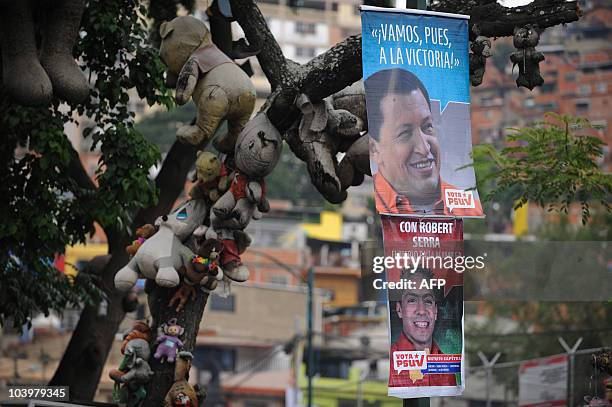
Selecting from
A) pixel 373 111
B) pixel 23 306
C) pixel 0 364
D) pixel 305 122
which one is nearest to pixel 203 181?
pixel 305 122

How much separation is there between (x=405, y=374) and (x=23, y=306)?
534cm

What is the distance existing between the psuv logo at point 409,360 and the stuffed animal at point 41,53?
3.06 metres

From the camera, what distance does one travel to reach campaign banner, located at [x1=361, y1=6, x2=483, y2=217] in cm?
791

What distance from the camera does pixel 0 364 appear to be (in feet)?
141

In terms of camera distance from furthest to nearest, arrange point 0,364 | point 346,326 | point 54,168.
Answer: point 346,326, point 0,364, point 54,168

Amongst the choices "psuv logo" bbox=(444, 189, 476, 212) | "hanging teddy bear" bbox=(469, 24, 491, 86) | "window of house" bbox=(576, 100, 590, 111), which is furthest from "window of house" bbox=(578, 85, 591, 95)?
"psuv logo" bbox=(444, 189, 476, 212)

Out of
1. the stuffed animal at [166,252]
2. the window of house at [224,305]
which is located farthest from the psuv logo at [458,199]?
the window of house at [224,305]

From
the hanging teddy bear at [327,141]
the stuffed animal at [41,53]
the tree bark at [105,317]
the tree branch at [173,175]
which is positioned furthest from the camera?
the tree branch at [173,175]

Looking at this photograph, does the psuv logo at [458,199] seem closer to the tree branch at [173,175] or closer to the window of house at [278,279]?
the tree branch at [173,175]

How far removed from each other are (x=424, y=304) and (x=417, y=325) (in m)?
0.15

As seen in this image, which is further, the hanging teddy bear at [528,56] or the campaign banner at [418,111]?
the hanging teddy bear at [528,56]

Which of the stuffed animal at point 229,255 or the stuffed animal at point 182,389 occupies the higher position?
the stuffed animal at point 229,255

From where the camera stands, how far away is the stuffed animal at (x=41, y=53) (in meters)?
8.51

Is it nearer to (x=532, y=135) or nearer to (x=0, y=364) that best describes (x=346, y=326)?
(x=0, y=364)
